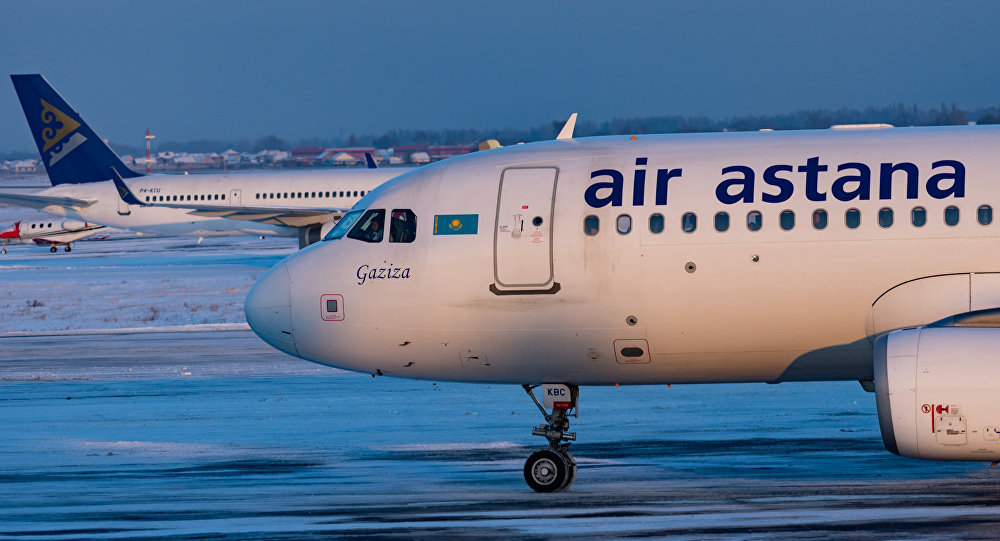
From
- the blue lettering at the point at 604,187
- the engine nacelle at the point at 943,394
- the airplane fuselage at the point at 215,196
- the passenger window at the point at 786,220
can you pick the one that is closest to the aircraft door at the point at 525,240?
the blue lettering at the point at 604,187

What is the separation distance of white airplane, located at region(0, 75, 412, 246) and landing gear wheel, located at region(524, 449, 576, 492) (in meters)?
33.9

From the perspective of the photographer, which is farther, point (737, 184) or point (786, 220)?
point (737, 184)

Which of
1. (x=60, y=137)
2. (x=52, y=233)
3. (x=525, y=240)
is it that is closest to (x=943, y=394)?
(x=525, y=240)

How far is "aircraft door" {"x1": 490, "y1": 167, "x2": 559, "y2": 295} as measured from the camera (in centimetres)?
1212

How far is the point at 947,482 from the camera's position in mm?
12391

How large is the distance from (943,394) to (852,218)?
1.96 m

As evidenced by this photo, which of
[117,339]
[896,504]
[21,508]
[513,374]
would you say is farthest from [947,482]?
[117,339]

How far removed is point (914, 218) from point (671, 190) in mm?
2307

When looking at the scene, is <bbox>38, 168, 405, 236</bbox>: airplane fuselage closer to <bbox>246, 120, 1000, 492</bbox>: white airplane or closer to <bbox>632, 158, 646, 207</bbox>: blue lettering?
<bbox>246, 120, 1000, 492</bbox>: white airplane

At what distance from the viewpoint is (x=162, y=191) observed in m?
52.6

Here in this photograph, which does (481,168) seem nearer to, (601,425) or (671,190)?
(671,190)

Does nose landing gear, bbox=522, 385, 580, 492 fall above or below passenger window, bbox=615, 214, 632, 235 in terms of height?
below

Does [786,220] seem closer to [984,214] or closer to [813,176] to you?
[813,176]

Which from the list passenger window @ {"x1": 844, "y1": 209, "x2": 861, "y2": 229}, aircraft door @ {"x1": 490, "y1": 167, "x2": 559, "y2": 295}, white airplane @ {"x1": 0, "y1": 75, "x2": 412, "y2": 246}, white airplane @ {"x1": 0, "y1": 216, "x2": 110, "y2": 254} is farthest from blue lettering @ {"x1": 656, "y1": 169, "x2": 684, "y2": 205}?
white airplane @ {"x1": 0, "y1": 216, "x2": 110, "y2": 254}
